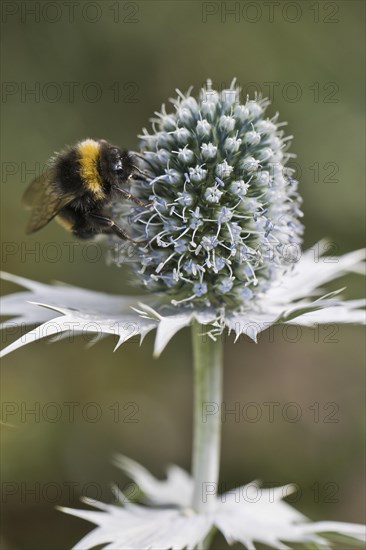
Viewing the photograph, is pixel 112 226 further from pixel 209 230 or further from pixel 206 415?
pixel 206 415

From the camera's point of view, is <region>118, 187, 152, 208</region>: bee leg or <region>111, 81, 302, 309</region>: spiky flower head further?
<region>118, 187, 152, 208</region>: bee leg

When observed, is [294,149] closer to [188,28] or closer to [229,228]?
[188,28]

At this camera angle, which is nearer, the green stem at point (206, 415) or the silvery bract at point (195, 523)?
the silvery bract at point (195, 523)

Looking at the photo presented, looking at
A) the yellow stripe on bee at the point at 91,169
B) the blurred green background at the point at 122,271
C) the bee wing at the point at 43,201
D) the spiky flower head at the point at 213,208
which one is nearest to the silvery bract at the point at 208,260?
the spiky flower head at the point at 213,208

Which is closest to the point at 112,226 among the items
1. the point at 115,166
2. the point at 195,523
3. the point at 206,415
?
the point at 115,166

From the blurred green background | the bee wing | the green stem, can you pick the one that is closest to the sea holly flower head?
the green stem

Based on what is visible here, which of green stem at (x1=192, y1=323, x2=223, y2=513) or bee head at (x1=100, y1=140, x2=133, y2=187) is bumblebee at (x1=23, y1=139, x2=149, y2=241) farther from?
green stem at (x1=192, y1=323, x2=223, y2=513)

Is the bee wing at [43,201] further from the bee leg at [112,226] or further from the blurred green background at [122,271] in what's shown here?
the blurred green background at [122,271]
